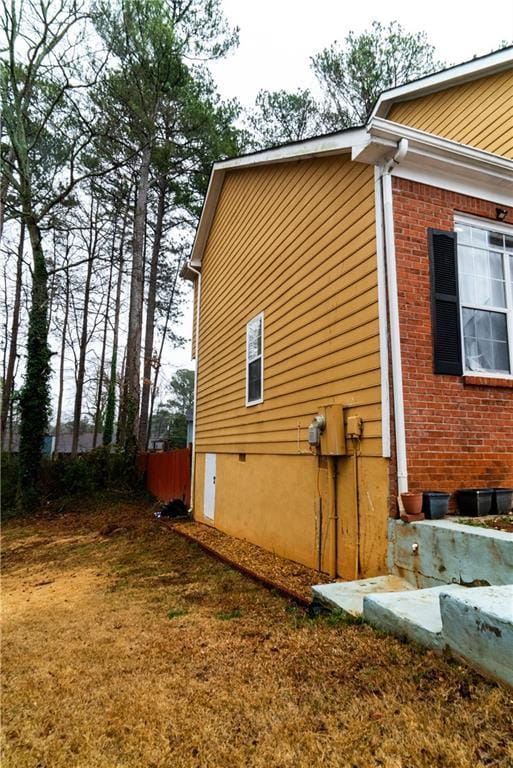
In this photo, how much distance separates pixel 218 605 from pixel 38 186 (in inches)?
665

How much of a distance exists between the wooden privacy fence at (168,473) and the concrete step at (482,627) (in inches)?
384

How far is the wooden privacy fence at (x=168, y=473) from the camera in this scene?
12.0 meters

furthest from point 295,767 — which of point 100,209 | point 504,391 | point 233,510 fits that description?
point 100,209

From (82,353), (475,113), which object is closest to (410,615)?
(475,113)

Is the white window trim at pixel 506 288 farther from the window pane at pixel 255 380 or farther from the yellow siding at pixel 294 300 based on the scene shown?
the window pane at pixel 255 380

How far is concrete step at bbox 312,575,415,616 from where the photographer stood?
10.8 feet

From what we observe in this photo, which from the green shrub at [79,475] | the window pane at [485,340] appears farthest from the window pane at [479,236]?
the green shrub at [79,475]

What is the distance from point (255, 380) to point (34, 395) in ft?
31.8

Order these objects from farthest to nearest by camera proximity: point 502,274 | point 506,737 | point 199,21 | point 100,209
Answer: point 100,209 → point 199,21 → point 502,274 → point 506,737

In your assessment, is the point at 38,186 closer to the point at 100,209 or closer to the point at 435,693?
the point at 100,209

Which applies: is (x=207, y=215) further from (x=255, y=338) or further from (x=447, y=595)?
(x=447, y=595)

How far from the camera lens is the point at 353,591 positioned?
3576mm

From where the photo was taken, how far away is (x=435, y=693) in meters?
2.01

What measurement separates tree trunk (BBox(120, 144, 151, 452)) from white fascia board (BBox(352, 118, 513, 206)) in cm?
1308
